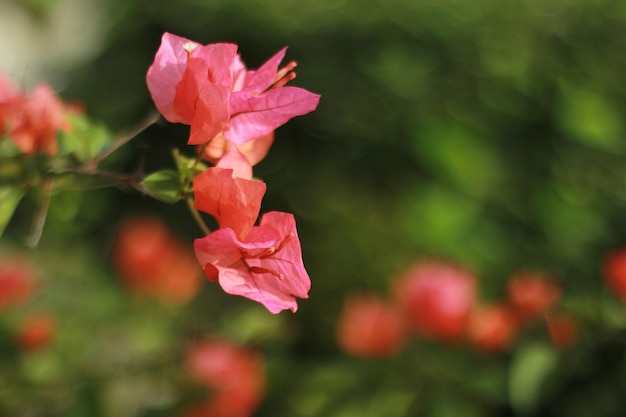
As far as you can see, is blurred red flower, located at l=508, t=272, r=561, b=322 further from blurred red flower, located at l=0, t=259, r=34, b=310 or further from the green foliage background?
blurred red flower, located at l=0, t=259, r=34, b=310

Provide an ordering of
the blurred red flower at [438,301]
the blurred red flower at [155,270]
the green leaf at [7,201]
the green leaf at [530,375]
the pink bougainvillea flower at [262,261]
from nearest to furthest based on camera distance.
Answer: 1. the pink bougainvillea flower at [262,261]
2. the green leaf at [7,201]
3. the green leaf at [530,375]
4. the blurred red flower at [438,301]
5. the blurred red flower at [155,270]

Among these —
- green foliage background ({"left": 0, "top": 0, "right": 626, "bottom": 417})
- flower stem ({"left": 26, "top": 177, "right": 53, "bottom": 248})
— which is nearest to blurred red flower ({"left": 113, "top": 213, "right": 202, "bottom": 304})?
green foliage background ({"left": 0, "top": 0, "right": 626, "bottom": 417})

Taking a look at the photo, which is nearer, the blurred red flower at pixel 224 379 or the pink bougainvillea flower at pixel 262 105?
the pink bougainvillea flower at pixel 262 105

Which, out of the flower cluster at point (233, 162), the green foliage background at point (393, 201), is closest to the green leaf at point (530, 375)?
the green foliage background at point (393, 201)

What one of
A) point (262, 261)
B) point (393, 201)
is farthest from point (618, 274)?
point (393, 201)

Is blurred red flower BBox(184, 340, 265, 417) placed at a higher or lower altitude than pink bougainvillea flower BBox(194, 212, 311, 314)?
lower

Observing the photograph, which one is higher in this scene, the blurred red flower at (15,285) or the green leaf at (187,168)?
the green leaf at (187,168)

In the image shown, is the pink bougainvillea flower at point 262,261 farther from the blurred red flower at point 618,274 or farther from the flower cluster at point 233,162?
the blurred red flower at point 618,274
